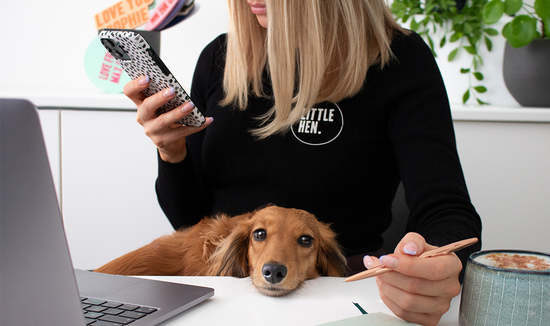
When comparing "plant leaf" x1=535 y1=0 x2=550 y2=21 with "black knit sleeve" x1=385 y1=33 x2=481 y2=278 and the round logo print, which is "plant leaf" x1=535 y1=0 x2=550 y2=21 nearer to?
"black knit sleeve" x1=385 y1=33 x2=481 y2=278

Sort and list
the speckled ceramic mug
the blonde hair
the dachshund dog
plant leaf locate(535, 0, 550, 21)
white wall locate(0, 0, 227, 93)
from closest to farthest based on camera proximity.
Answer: the speckled ceramic mug, the dachshund dog, the blonde hair, plant leaf locate(535, 0, 550, 21), white wall locate(0, 0, 227, 93)

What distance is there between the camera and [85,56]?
1.97m

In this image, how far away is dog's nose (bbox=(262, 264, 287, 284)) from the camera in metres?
0.69

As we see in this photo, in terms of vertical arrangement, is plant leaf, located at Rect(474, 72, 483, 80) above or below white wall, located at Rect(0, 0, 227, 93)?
below

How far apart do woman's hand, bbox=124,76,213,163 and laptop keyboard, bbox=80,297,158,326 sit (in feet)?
1.24

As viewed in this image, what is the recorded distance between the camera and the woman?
3.24 ft

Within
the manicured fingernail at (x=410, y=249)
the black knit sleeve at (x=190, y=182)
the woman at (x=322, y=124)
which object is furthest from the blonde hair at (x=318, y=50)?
the manicured fingernail at (x=410, y=249)

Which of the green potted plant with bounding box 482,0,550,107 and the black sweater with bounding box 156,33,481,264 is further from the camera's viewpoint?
the green potted plant with bounding box 482,0,550,107

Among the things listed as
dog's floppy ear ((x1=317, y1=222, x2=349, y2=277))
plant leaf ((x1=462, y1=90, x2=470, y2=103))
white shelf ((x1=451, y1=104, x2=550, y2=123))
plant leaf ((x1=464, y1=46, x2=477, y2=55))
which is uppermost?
plant leaf ((x1=464, y1=46, x2=477, y2=55))

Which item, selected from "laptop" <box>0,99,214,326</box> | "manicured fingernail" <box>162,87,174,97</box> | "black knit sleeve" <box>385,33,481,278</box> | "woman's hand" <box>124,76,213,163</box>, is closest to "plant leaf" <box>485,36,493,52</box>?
"black knit sleeve" <box>385,33,481,278</box>

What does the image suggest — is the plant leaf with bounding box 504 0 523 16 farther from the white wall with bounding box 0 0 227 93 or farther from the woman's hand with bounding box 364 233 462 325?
the woman's hand with bounding box 364 233 462 325

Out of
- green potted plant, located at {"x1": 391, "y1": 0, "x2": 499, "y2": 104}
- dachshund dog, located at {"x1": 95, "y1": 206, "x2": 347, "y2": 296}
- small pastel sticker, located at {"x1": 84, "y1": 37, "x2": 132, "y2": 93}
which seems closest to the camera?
dachshund dog, located at {"x1": 95, "y1": 206, "x2": 347, "y2": 296}

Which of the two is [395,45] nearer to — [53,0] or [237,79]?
[237,79]

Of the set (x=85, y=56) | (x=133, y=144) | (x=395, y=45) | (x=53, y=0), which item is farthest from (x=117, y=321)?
(x=53, y=0)
